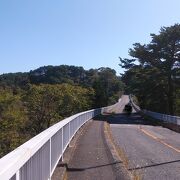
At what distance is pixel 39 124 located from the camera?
152ft

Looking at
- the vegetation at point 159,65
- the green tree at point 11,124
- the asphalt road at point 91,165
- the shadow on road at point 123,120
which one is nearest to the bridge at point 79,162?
the asphalt road at point 91,165

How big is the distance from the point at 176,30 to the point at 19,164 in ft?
184

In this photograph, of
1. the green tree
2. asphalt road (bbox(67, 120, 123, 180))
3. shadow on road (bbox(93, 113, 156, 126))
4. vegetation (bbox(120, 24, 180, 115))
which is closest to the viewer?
asphalt road (bbox(67, 120, 123, 180))

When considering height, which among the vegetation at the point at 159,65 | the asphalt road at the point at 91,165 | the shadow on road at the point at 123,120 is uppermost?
the vegetation at the point at 159,65

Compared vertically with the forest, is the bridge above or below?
below

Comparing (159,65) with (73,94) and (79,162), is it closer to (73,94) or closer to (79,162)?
(73,94)

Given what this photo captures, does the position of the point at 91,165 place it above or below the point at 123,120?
below

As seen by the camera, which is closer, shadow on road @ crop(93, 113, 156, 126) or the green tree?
the green tree

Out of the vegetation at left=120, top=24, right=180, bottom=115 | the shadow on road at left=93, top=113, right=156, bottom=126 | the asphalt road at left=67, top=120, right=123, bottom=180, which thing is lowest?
the asphalt road at left=67, top=120, right=123, bottom=180

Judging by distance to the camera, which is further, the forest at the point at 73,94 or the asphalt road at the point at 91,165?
the forest at the point at 73,94

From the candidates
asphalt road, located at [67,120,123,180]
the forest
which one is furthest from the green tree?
asphalt road, located at [67,120,123,180]

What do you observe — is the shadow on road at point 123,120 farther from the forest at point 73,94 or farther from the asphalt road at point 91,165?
the asphalt road at point 91,165

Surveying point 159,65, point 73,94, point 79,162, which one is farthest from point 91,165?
point 159,65

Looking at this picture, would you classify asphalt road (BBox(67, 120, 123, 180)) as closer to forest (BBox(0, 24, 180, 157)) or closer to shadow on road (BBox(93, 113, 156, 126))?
forest (BBox(0, 24, 180, 157))
